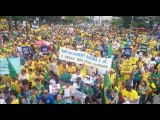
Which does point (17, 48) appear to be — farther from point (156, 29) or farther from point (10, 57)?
point (156, 29)

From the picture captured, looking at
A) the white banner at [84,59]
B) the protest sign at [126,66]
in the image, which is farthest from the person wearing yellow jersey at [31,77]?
the protest sign at [126,66]

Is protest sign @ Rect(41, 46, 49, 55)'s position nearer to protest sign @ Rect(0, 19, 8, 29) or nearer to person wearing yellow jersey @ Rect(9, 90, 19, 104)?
protest sign @ Rect(0, 19, 8, 29)

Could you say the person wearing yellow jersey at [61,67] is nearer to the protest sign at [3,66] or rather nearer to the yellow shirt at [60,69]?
the yellow shirt at [60,69]

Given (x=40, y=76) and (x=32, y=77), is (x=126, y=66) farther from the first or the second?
(x=32, y=77)

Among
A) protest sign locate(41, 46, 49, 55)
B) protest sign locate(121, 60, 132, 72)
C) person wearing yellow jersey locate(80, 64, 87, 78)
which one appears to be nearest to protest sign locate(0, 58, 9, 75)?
protest sign locate(41, 46, 49, 55)

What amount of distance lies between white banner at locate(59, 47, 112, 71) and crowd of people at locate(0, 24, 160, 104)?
0.08 meters

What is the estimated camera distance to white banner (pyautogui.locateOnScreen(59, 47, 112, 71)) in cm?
2019

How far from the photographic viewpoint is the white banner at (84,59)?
66.2ft

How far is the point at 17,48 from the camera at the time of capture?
66.0 feet
